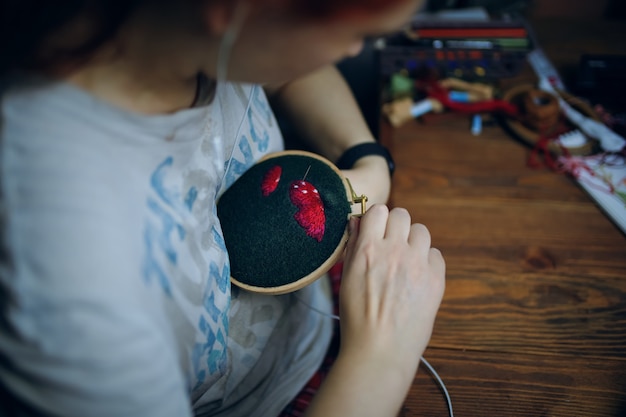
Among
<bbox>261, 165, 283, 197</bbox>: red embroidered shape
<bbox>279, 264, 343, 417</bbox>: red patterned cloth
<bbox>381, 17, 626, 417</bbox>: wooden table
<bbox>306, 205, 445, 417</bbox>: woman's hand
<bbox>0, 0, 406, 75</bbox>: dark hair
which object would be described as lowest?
<bbox>279, 264, 343, 417</bbox>: red patterned cloth

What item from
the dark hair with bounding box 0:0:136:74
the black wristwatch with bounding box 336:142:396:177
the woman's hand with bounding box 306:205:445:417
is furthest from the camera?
the black wristwatch with bounding box 336:142:396:177

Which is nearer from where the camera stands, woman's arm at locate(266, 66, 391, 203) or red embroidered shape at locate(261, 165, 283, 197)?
red embroidered shape at locate(261, 165, 283, 197)

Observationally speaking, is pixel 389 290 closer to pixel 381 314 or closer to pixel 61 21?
pixel 381 314

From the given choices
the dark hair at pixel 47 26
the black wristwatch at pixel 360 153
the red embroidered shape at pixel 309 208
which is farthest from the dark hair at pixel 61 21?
the black wristwatch at pixel 360 153

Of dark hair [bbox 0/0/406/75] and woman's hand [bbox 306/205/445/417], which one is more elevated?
dark hair [bbox 0/0/406/75]

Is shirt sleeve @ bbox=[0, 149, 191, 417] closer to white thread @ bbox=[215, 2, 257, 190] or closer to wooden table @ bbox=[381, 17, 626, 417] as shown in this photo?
white thread @ bbox=[215, 2, 257, 190]

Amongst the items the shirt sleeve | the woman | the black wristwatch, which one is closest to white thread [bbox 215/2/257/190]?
the woman

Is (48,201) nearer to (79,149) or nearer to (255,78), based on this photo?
(79,149)

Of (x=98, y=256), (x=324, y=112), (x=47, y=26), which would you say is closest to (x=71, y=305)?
(x=98, y=256)

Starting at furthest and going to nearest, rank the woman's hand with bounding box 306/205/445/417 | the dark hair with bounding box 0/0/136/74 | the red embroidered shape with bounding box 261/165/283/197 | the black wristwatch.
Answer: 1. the black wristwatch
2. the red embroidered shape with bounding box 261/165/283/197
3. the woman's hand with bounding box 306/205/445/417
4. the dark hair with bounding box 0/0/136/74
